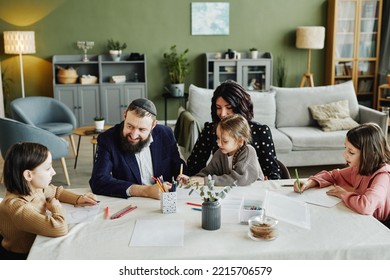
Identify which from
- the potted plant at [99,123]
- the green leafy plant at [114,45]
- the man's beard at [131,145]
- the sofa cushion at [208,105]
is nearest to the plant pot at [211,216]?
the man's beard at [131,145]

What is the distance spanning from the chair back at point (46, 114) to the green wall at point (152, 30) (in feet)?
6.19

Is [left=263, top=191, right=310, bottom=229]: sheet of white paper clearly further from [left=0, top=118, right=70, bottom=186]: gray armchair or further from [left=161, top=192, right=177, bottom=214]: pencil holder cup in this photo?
[left=0, top=118, right=70, bottom=186]: gray armchair

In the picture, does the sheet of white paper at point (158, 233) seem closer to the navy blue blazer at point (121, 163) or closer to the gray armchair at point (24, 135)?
the navy blue blazer at point (121, 163)

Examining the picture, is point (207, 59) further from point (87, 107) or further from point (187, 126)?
point (187, 126)

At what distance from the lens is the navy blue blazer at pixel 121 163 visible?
7.24 feet

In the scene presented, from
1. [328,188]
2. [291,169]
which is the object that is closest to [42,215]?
[328,188]

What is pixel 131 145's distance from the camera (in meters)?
2.37

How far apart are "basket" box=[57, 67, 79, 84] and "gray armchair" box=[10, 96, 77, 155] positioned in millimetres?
1549

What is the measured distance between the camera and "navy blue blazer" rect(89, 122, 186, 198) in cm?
221

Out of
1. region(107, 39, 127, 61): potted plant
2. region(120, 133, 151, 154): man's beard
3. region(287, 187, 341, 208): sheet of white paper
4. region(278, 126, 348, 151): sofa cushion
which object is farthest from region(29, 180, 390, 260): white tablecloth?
region(107, 39, 127, 61): potted plant

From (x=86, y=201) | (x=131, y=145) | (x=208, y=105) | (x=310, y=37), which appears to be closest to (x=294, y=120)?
(x=208, y=105)

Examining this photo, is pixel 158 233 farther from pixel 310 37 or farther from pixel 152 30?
pixel 310 37

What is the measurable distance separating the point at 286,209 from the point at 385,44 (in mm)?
6625
